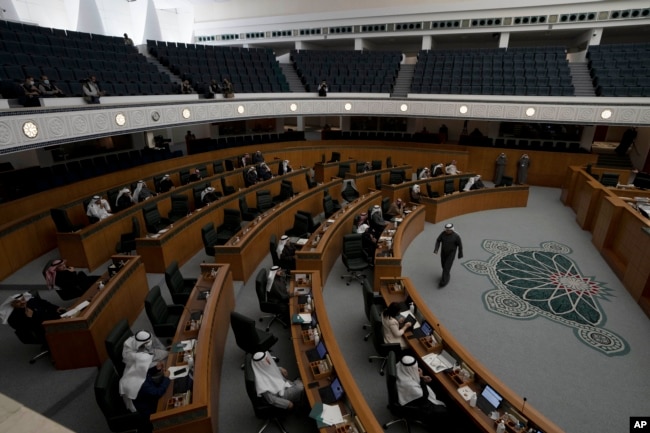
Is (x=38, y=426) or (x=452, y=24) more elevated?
(x=452, y=24)

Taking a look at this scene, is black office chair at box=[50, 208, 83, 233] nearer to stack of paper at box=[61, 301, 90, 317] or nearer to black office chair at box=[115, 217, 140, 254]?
black office chair at box=[115, 217, 140, 254]

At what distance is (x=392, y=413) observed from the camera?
4738 millimetres

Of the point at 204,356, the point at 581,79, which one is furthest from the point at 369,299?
the point at 581,79

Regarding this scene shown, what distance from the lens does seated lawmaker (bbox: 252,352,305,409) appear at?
14.1ft

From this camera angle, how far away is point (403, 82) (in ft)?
64.6

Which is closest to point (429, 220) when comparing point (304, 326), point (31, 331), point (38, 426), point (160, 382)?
point (304, 326)

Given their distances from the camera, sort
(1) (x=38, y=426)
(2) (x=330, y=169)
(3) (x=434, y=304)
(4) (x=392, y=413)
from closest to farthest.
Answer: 1. (1) (x=38, y=426)
2. (4) (x=392, y=413)
3. (3) (x=434, y=304)
4. (2) (x=330, y=169)

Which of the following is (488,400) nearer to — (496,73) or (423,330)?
(423,330)

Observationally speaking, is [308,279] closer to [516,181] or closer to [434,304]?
[434,304]

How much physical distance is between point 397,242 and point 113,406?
20.5 ft

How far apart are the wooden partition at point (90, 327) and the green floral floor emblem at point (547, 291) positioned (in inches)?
287

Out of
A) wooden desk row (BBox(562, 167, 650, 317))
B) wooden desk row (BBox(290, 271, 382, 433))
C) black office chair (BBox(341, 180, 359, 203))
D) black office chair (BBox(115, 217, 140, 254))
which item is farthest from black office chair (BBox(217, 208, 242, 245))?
wooden desk row (BBox(562, 167, 650, 317))

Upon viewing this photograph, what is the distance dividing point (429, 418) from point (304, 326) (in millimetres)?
2142

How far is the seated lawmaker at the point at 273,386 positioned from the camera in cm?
430
